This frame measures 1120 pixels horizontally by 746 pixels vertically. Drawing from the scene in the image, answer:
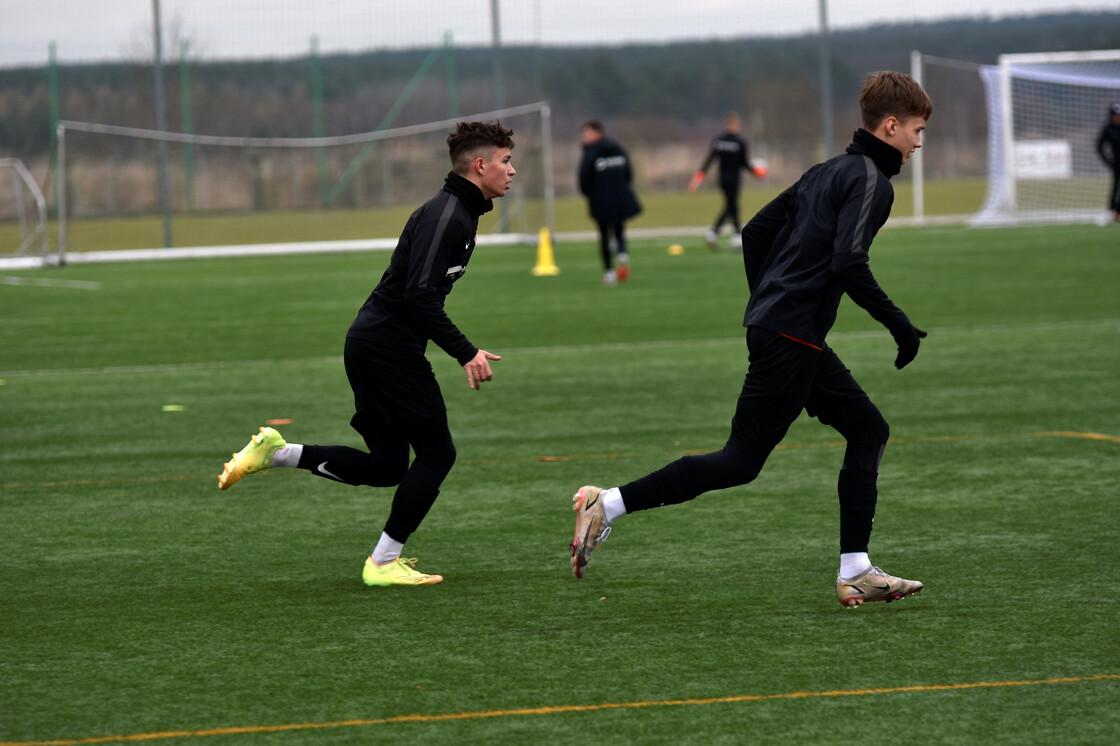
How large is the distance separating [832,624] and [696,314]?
10587mm

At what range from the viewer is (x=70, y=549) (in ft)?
20.0

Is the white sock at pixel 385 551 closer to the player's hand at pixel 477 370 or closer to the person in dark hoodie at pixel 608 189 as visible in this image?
the player's hand at pixel 477 370

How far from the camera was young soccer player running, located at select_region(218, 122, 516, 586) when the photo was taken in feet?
16.9

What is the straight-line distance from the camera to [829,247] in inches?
190

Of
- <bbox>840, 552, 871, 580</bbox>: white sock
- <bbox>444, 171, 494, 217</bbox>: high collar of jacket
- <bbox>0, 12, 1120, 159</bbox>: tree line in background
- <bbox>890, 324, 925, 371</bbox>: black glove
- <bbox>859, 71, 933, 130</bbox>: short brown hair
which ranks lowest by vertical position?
<bbox>840, 552, 871, 580</bbox>: white sock

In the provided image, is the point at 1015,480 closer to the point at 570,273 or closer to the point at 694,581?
the point at 694,581

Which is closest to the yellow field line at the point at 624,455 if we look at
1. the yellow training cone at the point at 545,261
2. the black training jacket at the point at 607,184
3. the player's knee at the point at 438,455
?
the player's knee at the point at 438,455

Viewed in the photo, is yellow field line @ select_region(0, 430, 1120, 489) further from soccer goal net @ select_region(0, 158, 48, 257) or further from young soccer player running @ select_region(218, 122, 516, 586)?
soccer goal net @ select_region(0, 158, 48, 257)

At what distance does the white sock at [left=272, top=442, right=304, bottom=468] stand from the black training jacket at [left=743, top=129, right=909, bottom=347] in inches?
72.6

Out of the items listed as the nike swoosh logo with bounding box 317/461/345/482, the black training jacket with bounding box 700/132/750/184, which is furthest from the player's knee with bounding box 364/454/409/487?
the black training jacket with bounding box 700/132/750/184

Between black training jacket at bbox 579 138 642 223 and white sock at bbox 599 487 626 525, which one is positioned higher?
black training jacket at bbox 579 138 642 223

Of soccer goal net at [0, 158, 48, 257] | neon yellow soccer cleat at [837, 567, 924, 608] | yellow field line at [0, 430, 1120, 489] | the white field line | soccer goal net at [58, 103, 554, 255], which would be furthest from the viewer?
soccer goal net at [58, 103, 554, 255]

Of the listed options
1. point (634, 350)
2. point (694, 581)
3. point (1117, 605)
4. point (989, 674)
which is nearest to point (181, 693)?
point (694, 581)

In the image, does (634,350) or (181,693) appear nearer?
(181,693)
